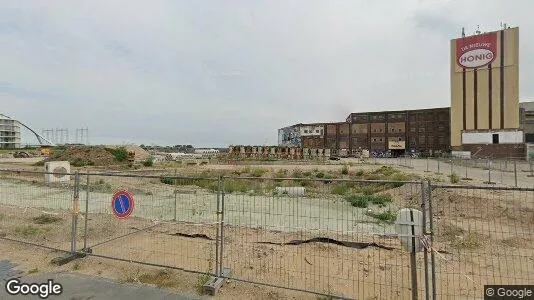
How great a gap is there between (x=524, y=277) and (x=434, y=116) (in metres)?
101

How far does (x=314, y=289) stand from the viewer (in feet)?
19.2

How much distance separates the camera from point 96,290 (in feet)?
17.9

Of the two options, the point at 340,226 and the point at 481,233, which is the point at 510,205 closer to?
the point at 481,233

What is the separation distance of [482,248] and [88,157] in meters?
42.0

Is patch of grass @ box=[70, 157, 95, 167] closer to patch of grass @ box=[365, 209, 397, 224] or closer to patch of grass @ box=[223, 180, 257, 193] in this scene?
patch of grass @ box=[223, 180, 257, 193]

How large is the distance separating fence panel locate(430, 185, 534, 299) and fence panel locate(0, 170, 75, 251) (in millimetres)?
8019

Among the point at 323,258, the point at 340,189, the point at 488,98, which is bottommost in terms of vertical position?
the point at 323,258

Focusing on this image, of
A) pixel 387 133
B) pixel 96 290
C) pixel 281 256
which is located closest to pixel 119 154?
pixel 281 256

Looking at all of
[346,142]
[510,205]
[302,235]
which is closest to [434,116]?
[346,142]

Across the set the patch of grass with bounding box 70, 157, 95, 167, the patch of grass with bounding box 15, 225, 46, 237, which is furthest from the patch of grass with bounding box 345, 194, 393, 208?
the patch of grass with bounding box 70, 157, 95, 167

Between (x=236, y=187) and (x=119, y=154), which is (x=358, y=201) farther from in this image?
(x=119, y=154)

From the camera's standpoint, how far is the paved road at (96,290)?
5223mm

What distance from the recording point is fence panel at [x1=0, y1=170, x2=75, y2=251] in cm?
858

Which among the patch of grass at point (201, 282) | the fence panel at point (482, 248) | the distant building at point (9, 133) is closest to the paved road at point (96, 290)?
the patch of grass at point (201, 282)
